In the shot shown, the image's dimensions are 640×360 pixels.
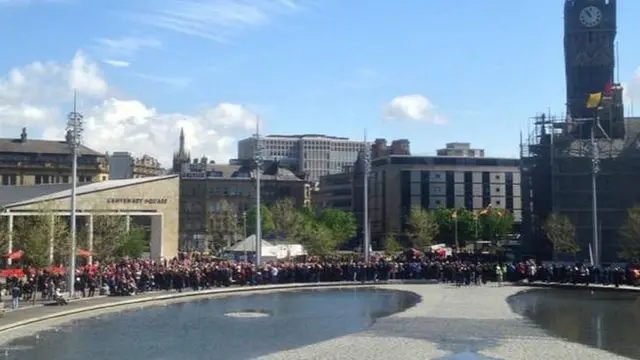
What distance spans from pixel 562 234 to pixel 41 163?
7785 cm

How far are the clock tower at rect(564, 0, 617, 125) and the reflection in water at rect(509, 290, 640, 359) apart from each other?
53678 mm

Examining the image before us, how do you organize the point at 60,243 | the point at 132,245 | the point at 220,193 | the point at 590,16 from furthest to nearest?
the point at 220,193
the point at 590,16
the point at 132,245
the point at 60,243

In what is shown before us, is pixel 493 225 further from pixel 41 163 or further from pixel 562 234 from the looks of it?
pixel 41 163

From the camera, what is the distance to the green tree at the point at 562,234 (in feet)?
245

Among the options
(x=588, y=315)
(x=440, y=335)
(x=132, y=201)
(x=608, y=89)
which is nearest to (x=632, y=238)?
(x=608, y=89)

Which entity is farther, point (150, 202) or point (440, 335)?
point (150, 202)

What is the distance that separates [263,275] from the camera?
5241 cm

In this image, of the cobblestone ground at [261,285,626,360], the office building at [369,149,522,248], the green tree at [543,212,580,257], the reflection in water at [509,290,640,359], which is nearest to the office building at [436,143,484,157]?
the office building at [369,149,522,248]

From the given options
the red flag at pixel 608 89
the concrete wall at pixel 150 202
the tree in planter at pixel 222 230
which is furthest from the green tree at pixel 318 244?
the red flag at pixel 608 89

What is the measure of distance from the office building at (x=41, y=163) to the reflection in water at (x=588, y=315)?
88.8m

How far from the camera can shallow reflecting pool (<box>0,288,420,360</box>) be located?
961 inches

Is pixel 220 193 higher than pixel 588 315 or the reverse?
higher

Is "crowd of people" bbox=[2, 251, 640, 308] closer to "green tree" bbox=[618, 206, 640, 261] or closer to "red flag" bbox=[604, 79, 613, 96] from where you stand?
"green tree" bbox=[618, 206, 640, 261]

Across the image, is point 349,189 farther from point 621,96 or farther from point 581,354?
point 581,354
